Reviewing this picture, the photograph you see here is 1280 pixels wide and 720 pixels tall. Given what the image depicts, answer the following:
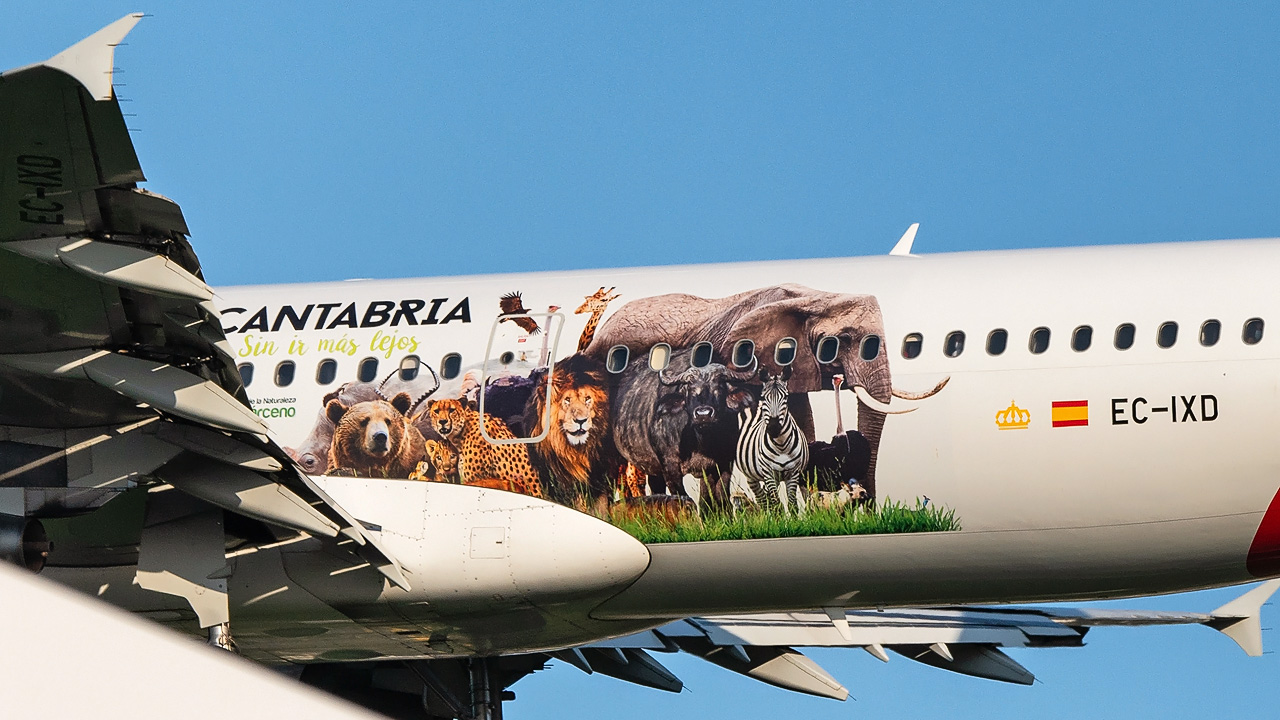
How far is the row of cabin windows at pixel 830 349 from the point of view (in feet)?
44.0

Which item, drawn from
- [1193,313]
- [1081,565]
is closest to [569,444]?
[1081,565]

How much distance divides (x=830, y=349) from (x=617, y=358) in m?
2.05

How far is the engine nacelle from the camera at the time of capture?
12.7 meters

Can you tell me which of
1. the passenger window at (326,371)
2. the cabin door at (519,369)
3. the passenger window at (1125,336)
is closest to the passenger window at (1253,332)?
the passenger window at (1125,336)

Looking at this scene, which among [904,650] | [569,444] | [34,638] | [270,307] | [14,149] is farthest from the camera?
[904,650]

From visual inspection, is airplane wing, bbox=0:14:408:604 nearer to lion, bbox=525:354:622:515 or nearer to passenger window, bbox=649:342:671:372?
lion, bbox=525:354:622:515

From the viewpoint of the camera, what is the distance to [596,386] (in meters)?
14.2

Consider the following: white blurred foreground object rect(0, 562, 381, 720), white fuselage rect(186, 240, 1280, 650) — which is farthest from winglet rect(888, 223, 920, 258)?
white blurred foreground object rect(0, 562, 381, 720)

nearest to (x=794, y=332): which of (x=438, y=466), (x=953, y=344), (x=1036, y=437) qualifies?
(x=953, y=344)

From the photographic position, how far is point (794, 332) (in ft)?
46.3

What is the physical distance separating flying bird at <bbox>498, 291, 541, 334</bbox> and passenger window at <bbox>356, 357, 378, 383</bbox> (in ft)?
4.36

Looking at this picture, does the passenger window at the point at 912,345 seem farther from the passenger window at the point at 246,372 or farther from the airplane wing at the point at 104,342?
the passenger window at the point at 246,372

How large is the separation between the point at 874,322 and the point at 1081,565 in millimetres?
2967

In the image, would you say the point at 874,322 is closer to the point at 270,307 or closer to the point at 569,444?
the point at 569,444
